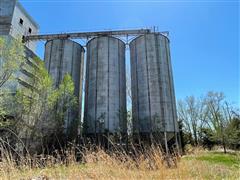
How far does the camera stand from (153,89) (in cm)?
2075

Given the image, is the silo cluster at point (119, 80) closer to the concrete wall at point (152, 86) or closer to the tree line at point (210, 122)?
the concrete wall at point (152, 86)

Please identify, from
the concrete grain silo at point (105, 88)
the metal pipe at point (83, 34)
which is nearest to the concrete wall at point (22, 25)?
the metal pipe at point (83, 34)

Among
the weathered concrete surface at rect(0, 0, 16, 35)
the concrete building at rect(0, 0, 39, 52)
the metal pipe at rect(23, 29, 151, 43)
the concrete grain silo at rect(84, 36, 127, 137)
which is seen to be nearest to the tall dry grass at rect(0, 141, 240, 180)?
the concrete grain silo at rect(84, 36, 127, 137)

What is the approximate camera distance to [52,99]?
1723cm

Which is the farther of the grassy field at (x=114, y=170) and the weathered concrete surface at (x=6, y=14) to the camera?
the weathered concrete surface at (x=6, y=14)

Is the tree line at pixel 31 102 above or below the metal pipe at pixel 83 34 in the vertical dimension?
below

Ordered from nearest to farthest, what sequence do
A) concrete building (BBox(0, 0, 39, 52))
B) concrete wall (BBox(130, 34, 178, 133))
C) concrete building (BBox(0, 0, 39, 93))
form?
concrete wall (BBox(130, 34, 178, 133))
concrete building (BBox(0, 0, 39, 93))
concrete building (BBox(0, 0, 39, 52))

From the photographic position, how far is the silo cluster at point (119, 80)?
20.3 m

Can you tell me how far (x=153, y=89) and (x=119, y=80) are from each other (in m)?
4.09

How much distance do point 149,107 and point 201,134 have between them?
1861 cm

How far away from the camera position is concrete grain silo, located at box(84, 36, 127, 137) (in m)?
20.6

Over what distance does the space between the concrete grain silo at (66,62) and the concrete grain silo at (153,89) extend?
22.4ft

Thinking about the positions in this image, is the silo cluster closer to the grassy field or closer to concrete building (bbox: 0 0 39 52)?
concrete building (bbox: 0 0 39 52)

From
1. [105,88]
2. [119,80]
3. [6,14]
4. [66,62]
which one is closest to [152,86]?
[119,80]
